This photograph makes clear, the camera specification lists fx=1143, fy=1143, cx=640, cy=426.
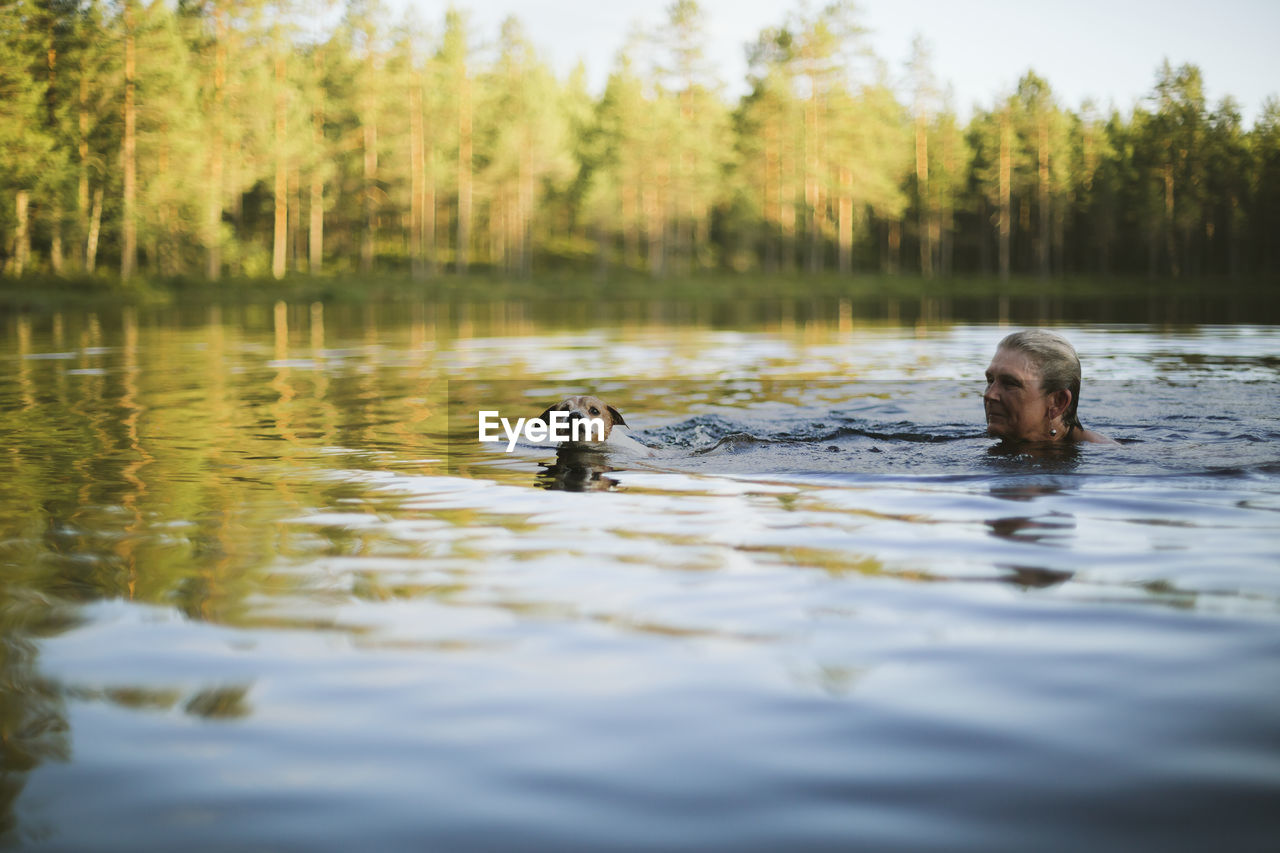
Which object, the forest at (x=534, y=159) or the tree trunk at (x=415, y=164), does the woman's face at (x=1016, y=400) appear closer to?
the forest at (x=534, y=159)

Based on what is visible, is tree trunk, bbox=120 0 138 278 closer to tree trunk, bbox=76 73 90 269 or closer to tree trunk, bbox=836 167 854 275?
tree trunk, bbox=76 73 90 269

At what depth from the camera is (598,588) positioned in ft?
16.4

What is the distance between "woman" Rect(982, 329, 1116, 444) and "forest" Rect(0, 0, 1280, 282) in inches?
1688

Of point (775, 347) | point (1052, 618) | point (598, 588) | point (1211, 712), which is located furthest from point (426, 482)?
point (775, 347)

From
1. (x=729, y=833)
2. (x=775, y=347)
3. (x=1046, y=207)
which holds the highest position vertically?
(x=1046, y=207)

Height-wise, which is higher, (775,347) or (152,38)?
(152,38)

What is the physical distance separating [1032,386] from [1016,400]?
16 cm

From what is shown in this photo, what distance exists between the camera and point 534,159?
237 ft

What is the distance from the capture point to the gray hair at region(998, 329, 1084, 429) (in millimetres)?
7809

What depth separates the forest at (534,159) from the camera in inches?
1922

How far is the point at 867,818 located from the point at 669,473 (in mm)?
5682

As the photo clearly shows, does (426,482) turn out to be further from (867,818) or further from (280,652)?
(867,818)

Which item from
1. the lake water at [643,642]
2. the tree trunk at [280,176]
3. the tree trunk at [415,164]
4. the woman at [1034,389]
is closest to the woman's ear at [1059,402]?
the woman at [1034,389]

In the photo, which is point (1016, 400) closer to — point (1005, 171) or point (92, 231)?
point (92, 231)
